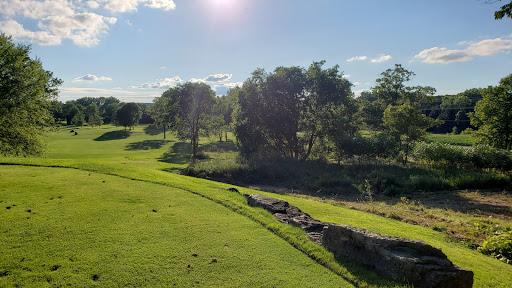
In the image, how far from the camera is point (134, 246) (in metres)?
6.09

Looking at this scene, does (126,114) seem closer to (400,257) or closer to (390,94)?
(390,94)

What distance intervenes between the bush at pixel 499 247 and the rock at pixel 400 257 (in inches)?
190

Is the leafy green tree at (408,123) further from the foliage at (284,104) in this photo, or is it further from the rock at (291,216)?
the rock at (291,216)

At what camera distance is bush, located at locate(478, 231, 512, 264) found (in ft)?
27.3

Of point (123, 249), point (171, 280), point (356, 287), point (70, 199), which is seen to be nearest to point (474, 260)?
point (356, 287)

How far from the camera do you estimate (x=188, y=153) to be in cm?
4984

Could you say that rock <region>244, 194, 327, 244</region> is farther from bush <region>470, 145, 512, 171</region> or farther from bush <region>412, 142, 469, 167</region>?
bush <region>470, 145, 512, 171</region>

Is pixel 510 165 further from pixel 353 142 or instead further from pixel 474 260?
pixel 474 260

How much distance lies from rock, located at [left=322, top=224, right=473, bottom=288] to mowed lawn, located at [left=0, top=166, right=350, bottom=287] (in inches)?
38.8

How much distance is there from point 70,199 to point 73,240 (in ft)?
11.2

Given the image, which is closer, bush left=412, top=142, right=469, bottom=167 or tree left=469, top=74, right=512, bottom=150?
bush left=412, top=142, right=469, bottom=167

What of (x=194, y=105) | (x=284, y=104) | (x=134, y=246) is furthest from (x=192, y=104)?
(x=134, y=246)

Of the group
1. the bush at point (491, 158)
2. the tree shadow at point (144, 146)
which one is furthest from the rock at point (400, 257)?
the tree shadow at point (144, 146)

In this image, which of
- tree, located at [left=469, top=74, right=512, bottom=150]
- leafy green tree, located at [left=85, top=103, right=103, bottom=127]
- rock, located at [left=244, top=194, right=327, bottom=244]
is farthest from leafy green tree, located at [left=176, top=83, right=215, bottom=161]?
leafy green tree, located at [left=85, top=103, right=103, bottom=127]
